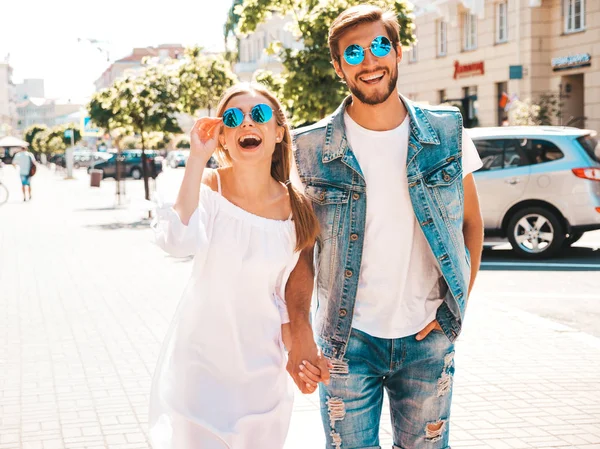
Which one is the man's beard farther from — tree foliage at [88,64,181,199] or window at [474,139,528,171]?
tree foliage at [88,64,181,199]

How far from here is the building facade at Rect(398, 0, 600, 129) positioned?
1131 inches

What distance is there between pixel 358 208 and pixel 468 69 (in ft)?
106

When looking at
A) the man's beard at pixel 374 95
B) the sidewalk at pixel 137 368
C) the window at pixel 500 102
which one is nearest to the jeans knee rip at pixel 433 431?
the man's beard at pixel 374 95

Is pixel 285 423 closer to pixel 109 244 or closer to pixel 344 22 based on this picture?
pixel 344 22

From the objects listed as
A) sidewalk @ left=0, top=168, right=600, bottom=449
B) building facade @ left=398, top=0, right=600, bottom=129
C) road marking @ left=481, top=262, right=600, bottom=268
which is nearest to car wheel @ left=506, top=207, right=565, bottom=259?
road marking @ left=481, top=262, right=600, bottom=268

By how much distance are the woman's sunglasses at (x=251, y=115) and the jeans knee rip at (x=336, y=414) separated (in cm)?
94

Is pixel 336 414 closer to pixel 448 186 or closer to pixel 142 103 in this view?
pixel 448 186

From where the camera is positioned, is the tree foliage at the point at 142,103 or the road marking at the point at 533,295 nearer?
the road marking at the point at 533,295

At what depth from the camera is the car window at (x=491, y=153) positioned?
13.9 m

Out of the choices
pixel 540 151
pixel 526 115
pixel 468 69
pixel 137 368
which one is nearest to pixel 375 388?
pixel 137 368

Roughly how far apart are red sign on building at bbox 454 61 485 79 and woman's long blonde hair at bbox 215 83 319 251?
103 feet

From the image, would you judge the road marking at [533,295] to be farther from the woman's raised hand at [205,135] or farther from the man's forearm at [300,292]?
the woman's raised hand at [205,135]

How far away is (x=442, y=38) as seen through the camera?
123 ft

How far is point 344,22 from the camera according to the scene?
3393 millimetres
